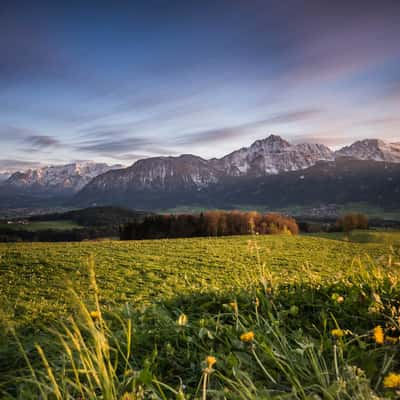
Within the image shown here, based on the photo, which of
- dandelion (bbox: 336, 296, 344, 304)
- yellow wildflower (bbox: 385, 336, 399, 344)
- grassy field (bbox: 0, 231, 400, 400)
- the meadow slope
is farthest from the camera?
the meadow slope

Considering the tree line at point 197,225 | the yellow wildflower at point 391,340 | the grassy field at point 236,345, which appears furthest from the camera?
the tree line at point 197,225

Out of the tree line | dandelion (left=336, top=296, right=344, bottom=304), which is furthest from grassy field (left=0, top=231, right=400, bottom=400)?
the tree line

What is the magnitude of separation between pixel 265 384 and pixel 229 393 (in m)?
0.59

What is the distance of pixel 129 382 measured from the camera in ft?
8.95

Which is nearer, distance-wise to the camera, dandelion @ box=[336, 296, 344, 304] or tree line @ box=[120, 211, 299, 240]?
dandelion @ box=[336, 296, 344, 304]

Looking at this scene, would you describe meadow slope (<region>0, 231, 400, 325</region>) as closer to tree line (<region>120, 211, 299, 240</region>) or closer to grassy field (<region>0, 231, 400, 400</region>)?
grassy field (<region>0, 231, 400, 400</region>)

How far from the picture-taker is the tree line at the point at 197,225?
210 ft

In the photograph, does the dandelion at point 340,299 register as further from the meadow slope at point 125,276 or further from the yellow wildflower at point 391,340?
the meadow slope at point 125,276

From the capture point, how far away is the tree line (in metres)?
63.9

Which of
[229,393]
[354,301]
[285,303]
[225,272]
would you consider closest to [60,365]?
[229,393]

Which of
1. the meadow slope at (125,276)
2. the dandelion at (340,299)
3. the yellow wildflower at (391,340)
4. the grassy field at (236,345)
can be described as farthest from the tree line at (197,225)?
the yellow wildflower at (391,340)

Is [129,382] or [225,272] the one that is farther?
[225,272]

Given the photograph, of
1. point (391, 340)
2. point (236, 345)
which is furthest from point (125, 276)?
point (391, 340)

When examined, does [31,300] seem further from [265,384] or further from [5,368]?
[265,384]
